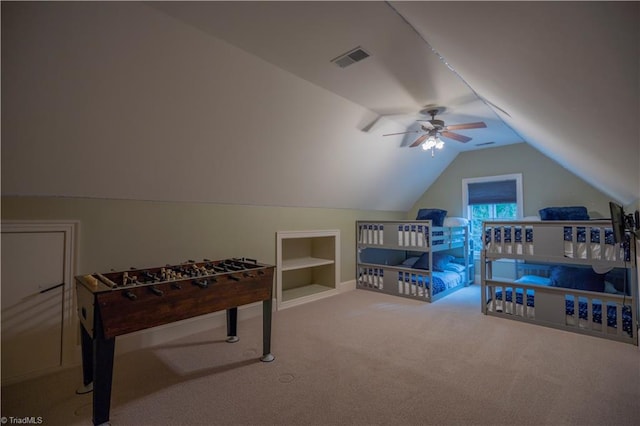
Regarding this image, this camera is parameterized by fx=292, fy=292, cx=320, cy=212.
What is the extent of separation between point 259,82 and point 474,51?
1.91 m

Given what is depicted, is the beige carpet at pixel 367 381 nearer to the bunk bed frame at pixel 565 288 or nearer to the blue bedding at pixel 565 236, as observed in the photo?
the bunk bed frame at pixel 565 288

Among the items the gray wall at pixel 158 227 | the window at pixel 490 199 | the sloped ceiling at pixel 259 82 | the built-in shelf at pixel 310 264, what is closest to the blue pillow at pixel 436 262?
the window at pixel 490 199

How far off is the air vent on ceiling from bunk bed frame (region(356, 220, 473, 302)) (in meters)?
2.99

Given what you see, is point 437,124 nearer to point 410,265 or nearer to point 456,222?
point 456,222

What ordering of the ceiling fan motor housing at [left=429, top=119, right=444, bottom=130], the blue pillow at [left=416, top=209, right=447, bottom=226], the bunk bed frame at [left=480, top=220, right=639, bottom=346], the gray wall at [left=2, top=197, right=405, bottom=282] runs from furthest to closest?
the blue pillow at [left=416, top=209, right=447, bottom=226] → the ceiling fan motor housing at [left=429, top=119, right=444, bottom=130] → the bunk bed frame at [left=480, top=220, right=639, bottom=346] → the gray wall at [left=2, top=197, right=405, bottom=282]

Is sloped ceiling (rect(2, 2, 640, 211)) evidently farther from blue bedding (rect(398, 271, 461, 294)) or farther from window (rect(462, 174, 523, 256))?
blue bedding (rect(398, 271, 461, 294))

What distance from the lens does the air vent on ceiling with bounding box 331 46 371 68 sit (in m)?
2.49

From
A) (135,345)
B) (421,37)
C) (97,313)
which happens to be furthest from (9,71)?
(421,37)

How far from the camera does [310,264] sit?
190 inches

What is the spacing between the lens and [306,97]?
10.7 feet

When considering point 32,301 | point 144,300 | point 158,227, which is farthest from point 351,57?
point 32,301

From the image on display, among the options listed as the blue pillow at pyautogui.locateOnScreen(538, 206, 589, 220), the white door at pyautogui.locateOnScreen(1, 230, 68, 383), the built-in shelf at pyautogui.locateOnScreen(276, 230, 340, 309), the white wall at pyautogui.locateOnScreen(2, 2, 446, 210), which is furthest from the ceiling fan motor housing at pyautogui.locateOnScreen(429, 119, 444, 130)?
the white door at pyautogui.locateOnScreen(1, 230, 68, 383)

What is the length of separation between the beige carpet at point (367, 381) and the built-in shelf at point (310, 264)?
1.37 m

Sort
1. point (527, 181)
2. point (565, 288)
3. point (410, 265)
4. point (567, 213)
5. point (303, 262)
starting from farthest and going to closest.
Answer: point (410, 265)
point (527, 181)
point (303, 262)
point (567, 213)
point (565, 288)
